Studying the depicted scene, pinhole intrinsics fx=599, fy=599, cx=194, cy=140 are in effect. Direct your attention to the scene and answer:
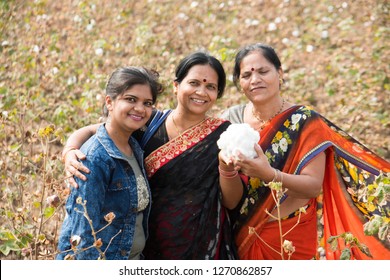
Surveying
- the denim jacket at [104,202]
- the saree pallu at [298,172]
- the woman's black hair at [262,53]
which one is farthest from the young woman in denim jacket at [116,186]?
the saree pallu at [298,172]

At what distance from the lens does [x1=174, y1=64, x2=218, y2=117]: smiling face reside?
2438 mm

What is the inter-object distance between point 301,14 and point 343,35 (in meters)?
0.70

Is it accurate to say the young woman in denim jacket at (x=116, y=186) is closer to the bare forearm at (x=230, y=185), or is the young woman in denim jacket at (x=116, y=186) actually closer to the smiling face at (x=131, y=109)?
the smiling face at (x=131, y=109)

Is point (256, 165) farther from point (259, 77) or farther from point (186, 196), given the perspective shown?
point (259, 77)

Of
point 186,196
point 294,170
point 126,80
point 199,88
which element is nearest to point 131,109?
point 126,80

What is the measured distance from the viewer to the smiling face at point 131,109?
7.64 feet

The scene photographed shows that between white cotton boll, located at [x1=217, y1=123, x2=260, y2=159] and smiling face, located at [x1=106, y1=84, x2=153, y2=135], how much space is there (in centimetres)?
34

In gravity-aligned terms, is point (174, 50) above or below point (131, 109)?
above

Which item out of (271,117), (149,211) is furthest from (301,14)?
(149,211)

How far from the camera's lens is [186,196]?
247cm

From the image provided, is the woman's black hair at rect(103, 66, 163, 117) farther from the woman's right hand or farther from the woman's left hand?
the woman's left hand

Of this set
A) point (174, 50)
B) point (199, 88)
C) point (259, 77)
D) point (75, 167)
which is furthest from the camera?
point (174, 50)

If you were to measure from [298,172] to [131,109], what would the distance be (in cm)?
79

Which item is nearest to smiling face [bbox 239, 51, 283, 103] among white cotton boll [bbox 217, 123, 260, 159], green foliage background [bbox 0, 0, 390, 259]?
white cotton boll [bbox 217, 123, 260, 159]
